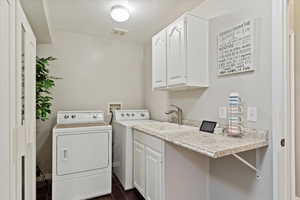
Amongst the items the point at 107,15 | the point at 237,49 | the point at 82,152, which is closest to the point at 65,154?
the point at 82,152

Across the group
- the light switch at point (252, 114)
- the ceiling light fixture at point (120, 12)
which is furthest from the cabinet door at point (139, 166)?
the ceiling light fixture at point (120, 12)

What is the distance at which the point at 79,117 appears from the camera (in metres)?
2.74

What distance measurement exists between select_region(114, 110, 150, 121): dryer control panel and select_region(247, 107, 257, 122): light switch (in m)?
1.96

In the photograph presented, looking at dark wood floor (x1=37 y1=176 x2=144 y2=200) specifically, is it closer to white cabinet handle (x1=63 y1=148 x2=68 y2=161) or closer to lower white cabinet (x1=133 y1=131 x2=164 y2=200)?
lower white cabinet (x1=133 y1=131 x2=164 y2=200)

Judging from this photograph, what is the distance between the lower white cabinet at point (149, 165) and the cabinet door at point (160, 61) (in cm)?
72

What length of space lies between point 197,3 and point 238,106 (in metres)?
1.31

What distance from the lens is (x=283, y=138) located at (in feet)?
4.28

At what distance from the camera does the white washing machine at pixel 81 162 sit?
2.03 metres

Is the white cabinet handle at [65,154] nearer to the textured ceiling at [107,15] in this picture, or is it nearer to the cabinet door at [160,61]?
the cabinet door at [160,61]

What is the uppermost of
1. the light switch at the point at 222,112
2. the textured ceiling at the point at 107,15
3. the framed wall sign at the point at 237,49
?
the textured ceiling at the point at 107,15

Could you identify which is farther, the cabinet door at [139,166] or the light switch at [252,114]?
the cabinet door at [139,166]

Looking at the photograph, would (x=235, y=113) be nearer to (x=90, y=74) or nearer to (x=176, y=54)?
(x=176, y=54)

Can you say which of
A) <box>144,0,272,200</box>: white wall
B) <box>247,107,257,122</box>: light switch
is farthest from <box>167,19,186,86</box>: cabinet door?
<box>247,107,257,122</box>: light switch

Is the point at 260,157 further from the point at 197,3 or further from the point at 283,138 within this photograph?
the point at 197,3
